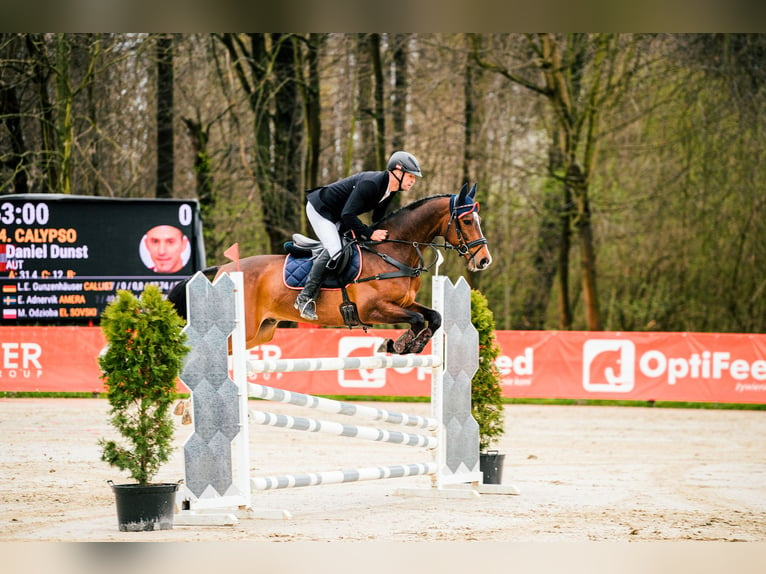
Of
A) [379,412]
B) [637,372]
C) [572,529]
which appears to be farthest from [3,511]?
[637,372]

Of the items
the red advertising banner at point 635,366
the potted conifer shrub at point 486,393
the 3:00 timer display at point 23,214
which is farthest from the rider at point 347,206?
the 3:00 timer display at point 23,214

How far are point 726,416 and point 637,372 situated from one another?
155 centimetres

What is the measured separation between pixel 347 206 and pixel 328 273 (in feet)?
2.04

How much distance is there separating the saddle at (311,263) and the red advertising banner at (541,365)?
737cm

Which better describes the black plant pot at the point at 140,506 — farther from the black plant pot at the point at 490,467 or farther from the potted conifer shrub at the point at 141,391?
the black plant pot at the point at 490,467

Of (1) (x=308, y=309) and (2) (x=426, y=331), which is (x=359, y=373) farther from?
(2) (x=426, y=331)

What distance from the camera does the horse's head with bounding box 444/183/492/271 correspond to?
7.35 metres

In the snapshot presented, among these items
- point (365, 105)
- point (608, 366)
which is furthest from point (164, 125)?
point (608, 366)

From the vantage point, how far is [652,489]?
8531 millimetres

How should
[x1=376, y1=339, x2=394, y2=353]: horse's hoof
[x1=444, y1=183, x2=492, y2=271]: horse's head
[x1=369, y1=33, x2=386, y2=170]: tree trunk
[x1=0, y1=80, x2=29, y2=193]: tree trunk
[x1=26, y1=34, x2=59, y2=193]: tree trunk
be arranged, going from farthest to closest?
[x1=369, y1=33, x2=386, y2=170]: tree trunk → [x1=0, y1=80, x2=29, y2=193]: tree trunk → [x1=26, y1=34, x2=59, y2=193]: tree trunk → [x1=376, y1=339, x2=394, y2=353]: horse's hoof → [x1=444, y1=183, x2=492, y2=271]: horse's head

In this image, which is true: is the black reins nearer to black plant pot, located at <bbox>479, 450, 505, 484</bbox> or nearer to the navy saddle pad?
the navy saddle pad

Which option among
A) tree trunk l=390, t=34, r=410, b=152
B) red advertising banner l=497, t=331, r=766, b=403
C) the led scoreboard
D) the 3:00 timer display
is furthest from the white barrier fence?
tree trunk l=390, t=34, r=410, b=152

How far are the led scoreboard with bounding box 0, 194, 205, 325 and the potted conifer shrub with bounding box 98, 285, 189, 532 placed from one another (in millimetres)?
9148

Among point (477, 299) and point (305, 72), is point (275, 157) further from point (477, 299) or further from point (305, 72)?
point (477, 299)
